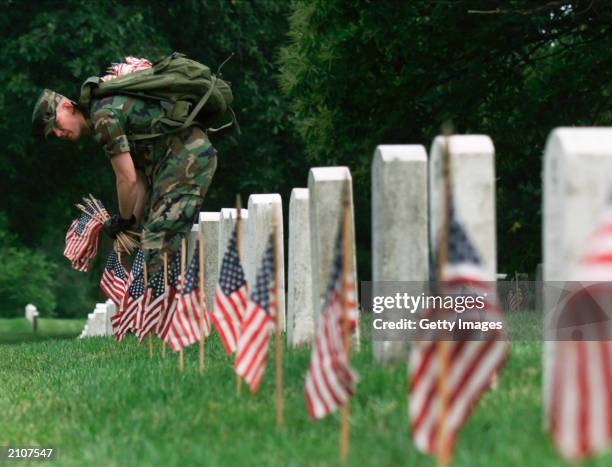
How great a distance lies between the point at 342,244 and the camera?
5.63 metres

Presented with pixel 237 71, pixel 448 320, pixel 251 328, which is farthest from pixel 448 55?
pixel 448 320

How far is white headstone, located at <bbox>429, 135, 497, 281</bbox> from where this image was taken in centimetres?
634

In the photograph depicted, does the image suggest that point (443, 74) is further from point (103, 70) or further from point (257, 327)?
point (257, 327)

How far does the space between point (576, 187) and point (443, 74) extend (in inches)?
500

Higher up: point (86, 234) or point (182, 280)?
point (86, 234)

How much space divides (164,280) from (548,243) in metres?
5.53

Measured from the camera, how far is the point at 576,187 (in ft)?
16.9

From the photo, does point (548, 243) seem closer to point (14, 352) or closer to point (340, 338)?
point (340, 338)

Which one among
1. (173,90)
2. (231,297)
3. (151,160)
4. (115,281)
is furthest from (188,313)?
(115,281)

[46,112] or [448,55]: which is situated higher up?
[448,55]

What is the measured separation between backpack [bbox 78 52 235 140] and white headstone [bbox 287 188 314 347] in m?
1.27

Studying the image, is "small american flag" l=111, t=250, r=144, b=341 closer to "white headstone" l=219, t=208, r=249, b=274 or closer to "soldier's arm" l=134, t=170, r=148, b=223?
"white headstone" l=219, t=208, r=249, b=274

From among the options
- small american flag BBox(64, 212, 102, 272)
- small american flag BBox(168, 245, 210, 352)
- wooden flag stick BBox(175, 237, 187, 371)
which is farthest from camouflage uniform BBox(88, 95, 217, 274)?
small american flag BBox(64, 212, 102, 272)

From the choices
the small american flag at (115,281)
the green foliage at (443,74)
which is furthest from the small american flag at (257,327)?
the green foliage at (443,74)
